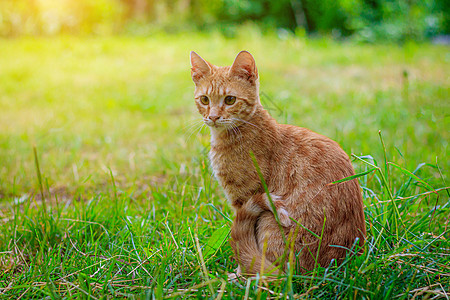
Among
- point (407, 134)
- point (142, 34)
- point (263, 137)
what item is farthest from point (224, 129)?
point (142, 34)

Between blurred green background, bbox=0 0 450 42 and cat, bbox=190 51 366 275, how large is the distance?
24.4 feet

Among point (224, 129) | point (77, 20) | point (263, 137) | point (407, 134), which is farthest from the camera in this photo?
point (77, 20)

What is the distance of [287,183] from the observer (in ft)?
5.51

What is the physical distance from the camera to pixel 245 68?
1.96 metres

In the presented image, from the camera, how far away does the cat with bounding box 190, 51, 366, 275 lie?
154 cm

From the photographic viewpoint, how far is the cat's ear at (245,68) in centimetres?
191

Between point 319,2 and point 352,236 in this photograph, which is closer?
point 352,236

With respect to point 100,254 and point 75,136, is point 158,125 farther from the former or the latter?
point 100,254

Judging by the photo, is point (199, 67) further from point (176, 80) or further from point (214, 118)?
point (176, 80)

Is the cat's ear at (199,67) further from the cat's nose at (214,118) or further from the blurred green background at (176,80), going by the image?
the blurred green background at (176,80)

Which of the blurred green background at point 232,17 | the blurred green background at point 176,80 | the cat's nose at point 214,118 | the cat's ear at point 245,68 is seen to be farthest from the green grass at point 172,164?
the blurred green background at point 232,17

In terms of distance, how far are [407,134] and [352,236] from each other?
232cm

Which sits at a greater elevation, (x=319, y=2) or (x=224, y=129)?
(x=319, y=2)

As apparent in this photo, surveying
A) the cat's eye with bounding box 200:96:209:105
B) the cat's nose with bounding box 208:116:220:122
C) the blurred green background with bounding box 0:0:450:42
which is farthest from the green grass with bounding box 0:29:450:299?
the blurred green background with bounding box 0:0:450:42
